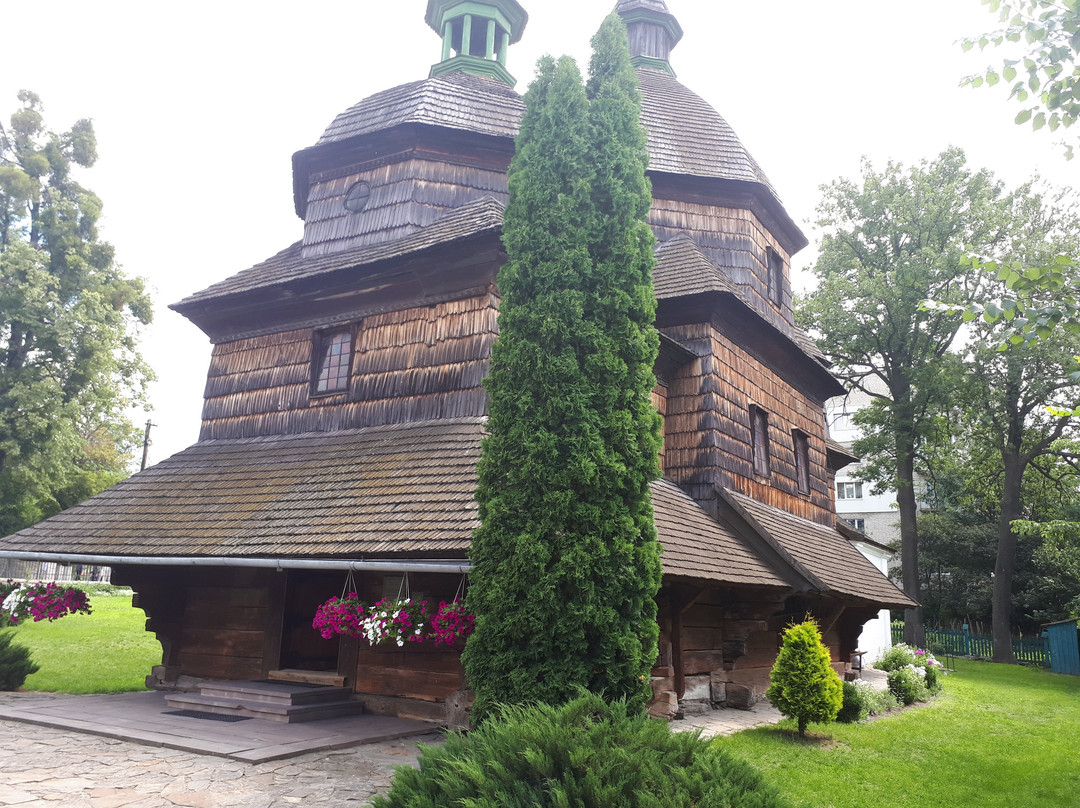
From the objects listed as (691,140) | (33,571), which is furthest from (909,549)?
(33,571)

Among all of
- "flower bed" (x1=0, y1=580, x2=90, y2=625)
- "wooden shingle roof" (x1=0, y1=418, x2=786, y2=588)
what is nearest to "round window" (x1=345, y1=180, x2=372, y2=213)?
"wooden shingle roof" (x1=0, y1=418, x2=786, y2=588)

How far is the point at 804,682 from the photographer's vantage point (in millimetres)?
8820

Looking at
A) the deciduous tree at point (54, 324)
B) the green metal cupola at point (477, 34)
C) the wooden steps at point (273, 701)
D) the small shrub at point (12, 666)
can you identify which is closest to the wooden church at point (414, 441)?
the wooden steps at point (273, 701)

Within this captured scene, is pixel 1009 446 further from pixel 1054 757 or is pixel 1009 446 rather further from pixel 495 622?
pixel 495 622

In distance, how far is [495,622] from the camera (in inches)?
246

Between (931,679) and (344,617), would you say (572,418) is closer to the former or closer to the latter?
(344,617)

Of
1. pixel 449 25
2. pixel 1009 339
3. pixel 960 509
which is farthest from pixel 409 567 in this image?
pixel 960 509

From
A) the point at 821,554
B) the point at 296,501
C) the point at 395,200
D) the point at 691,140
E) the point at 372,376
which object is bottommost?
the point at 821,554

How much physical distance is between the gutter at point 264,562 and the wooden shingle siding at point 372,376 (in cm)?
249

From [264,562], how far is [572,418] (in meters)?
3.94

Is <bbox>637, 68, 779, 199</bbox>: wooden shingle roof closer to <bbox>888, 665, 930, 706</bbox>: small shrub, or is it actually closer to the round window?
the round window

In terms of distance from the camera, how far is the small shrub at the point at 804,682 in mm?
8727

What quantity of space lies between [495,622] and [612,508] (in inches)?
50.8

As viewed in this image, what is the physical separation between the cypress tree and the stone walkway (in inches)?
51.2
